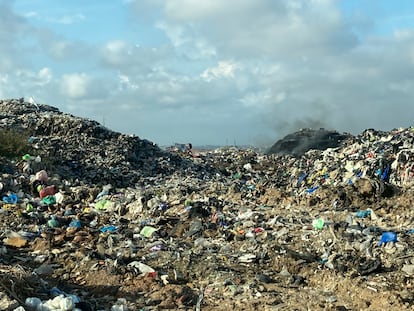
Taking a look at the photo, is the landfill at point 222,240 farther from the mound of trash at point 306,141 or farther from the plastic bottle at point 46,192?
the mound of trash at point 306,141

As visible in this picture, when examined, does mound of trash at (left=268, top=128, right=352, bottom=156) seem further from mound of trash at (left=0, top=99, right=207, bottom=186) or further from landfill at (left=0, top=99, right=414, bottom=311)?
landfill at (left=0, top=99, right=414, bottom=311)

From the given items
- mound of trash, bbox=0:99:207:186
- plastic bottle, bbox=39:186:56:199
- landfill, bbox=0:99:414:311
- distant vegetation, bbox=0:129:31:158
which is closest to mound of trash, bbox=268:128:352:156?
mound of trash, bbox=0:99:207:186

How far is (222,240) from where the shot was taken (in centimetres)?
635

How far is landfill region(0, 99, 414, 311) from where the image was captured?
4.54 meters

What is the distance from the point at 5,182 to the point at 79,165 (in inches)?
142

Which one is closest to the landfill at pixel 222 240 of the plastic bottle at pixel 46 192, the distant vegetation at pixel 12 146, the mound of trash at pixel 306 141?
the plastic bottle at pixel 46 192

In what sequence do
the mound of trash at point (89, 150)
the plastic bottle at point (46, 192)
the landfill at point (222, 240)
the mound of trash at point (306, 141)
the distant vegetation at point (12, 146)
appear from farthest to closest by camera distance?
the mound of trash at point (306, 141)
the mound of trash at point (89, 150)
the distant vegetation at point (12, 146)
the plastic bottle at point (46, 192)
the landfill at point (222, 240)

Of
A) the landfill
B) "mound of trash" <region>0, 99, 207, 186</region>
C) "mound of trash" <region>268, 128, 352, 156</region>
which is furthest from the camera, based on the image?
"mound of trash" <region>268, 128, 352, 156</region>

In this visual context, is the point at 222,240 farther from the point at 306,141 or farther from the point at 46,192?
the point at 306,141

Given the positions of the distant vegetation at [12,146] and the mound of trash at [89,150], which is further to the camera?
the mound of trash at [89,150]

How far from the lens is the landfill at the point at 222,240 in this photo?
454cm

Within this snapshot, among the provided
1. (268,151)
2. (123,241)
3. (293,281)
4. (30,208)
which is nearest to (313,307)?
(293,281)

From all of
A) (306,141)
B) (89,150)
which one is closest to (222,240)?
(89,150)

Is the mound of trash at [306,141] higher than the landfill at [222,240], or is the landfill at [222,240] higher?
the mound of trash at [306,141]
